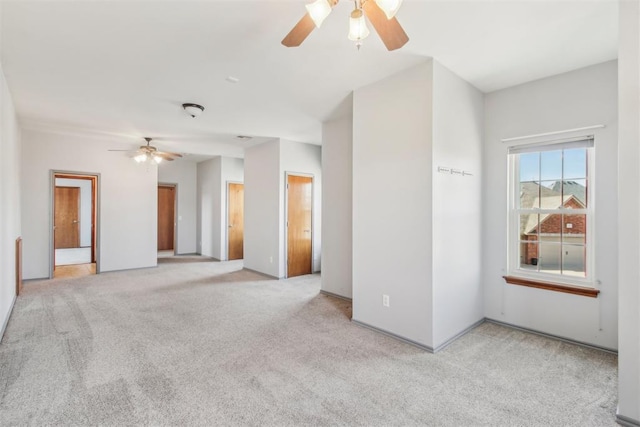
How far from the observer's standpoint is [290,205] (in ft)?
19.5

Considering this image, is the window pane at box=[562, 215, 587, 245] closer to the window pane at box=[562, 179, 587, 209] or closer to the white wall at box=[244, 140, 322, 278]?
the window pane at box=[562, 179, 587, 209]

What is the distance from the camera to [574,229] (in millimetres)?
3131

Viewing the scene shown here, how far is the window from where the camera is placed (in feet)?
10.0

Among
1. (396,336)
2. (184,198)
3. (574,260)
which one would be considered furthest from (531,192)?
(184,198)

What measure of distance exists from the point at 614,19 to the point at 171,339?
4541 millimetres

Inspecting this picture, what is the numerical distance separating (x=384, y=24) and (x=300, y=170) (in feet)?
14.8

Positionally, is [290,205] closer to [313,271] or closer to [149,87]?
[313,271]

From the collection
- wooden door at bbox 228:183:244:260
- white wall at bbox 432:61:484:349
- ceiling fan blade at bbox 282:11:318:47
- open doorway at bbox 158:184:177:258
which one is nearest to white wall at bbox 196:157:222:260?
wooden door at bbox 228:183:244:260

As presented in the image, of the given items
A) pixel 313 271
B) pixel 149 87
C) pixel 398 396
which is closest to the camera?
pixel 398 396

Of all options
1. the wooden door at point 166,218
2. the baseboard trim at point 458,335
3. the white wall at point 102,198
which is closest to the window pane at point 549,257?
the baseboard trim at point 458,335

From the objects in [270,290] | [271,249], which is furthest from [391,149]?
[271,249]

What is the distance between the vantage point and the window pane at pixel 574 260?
305 centimetres

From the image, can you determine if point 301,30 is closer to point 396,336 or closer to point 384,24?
point 384,24

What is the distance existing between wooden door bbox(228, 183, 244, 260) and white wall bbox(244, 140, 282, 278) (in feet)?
4.43
